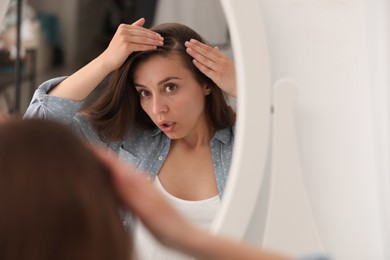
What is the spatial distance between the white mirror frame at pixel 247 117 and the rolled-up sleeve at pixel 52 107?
0.24m

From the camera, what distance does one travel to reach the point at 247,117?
69 cm

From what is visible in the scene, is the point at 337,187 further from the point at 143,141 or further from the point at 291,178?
the point at 143,141

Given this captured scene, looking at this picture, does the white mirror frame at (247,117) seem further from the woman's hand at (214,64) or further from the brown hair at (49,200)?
the brown hair at (49,200)

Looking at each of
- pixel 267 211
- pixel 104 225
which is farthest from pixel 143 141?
pixel 104 225

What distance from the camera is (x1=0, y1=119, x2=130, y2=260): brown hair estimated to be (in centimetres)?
42

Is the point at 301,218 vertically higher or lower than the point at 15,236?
lower

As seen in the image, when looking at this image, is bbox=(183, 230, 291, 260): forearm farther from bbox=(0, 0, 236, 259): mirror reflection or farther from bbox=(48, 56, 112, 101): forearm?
Answer: bbox=(48, 56, 112, 101): forearm

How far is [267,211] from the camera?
2.35ft

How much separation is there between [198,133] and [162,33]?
14 cm

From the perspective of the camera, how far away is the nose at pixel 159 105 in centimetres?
77

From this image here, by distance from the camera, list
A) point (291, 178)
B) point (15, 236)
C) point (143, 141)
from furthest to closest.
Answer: point (143, 141) < point (291, 178) < point (15, 236)

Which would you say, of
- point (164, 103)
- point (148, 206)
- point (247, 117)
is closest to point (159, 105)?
point (164, 103)

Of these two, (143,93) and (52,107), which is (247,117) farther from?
(52,107)

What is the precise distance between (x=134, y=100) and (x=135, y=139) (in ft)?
0.17
